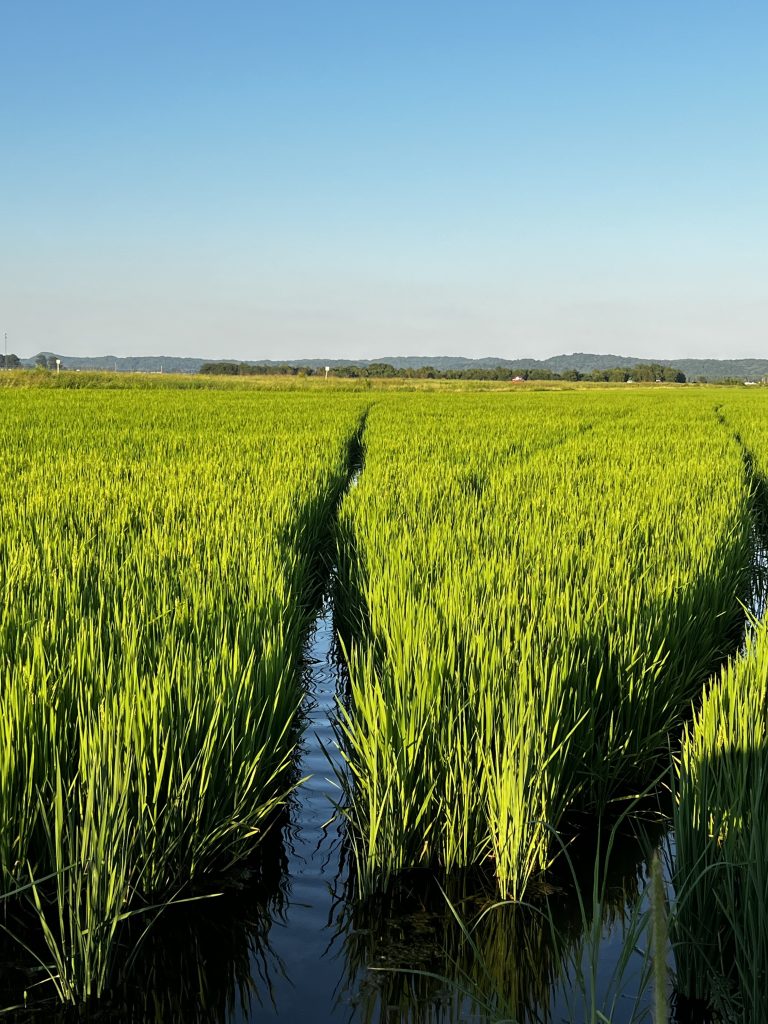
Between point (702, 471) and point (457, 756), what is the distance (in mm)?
7101

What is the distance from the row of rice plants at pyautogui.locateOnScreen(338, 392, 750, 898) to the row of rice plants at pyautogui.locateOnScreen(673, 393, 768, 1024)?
0.39 metres

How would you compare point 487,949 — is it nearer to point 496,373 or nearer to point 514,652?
point 514,652

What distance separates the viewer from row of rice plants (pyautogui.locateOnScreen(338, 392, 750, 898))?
2746 mm

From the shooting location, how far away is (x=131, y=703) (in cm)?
252

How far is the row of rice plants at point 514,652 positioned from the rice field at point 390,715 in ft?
0.06

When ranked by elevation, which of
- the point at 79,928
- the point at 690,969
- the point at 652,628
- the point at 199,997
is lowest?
the point at 199,997

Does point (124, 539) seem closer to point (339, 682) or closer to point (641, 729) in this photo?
point (339, 682)

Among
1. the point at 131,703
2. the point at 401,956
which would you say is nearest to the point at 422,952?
the point at 401,956

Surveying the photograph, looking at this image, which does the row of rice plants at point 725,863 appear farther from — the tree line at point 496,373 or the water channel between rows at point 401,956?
the tree line at point 496,373

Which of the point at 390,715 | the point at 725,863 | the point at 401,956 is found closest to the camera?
the point at 725,863

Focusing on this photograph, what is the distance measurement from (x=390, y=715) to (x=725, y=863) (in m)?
1.21

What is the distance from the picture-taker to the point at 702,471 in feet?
29.8

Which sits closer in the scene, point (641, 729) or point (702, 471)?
point (641, 729)

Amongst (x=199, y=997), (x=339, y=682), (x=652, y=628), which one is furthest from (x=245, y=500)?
(x=199, y=997)
